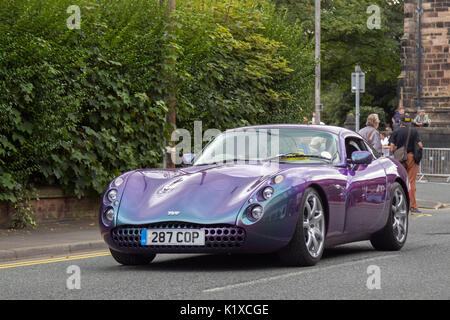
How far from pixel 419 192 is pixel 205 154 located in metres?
16.7

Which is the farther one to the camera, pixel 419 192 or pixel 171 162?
pixel 419 192

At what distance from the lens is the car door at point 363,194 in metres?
11.1

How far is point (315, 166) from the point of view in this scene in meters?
10.8

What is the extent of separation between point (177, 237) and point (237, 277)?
699 millimetres

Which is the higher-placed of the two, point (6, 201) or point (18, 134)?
point (18, 134)

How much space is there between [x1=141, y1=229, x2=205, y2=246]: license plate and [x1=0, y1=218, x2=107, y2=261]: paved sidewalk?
2.89 meters

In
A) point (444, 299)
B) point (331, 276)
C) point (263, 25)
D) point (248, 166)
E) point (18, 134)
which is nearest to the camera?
point (444, 299)

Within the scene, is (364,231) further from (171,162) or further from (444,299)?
(171,162)

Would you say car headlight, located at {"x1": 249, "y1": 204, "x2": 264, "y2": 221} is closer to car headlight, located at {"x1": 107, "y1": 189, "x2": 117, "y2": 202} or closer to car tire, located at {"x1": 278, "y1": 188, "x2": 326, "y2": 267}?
car tire, located at {"x1": 278, "y1": 188, "x2": 326, "y2": 267}

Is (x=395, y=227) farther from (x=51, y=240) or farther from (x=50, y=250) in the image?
(x=51, y=240)

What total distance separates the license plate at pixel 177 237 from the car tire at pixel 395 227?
315cm
